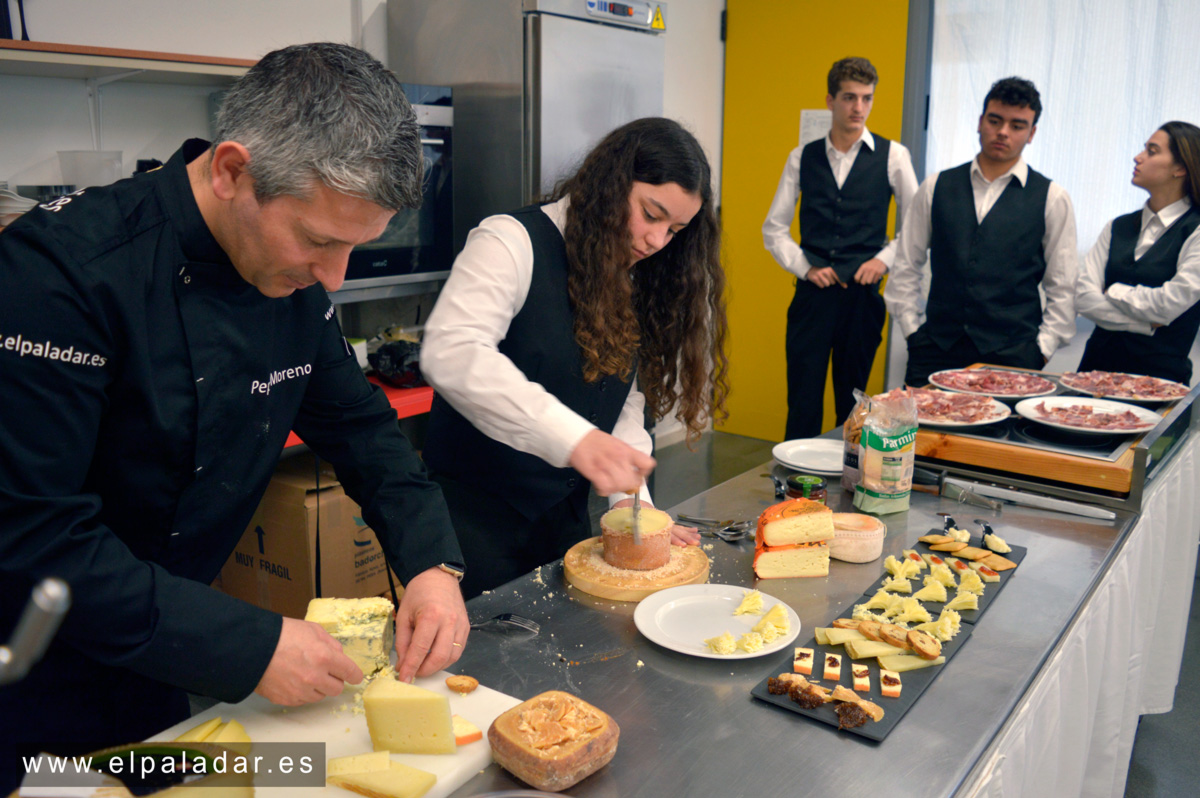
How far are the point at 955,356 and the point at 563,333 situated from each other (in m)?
2.40

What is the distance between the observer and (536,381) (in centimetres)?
182

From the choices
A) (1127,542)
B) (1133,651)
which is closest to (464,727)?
(1127,542)

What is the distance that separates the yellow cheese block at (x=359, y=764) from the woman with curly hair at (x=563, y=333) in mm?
645

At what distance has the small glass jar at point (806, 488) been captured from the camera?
1.94 metres

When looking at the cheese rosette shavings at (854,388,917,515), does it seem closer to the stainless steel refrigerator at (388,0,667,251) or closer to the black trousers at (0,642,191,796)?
the black trousers at (0,642,191,796)

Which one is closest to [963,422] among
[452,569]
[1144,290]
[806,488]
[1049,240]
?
[806,488]

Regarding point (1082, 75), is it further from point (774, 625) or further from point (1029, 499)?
point (774, 625)

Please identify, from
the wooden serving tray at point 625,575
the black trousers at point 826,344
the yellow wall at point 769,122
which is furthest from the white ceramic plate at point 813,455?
the yellow wall at point 769,122

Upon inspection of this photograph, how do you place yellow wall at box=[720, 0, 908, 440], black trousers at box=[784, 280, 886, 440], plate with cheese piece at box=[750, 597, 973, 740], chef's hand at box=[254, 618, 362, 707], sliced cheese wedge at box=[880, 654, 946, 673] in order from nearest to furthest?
1. chef's hand at box=[254, 618, 362, 707]
2. plate with cheese piece at box=[750, 597, 973, 740]
3. sliced cheese wedge at box=[880, 654, 946, 673]
4. black trousers at box=[784, 280, 886, 440]
5. yellow wall at box=[720, 0, 908, 440]

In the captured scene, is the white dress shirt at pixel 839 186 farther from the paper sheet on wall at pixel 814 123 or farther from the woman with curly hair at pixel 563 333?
the woman with curly hair at pixel 563 333

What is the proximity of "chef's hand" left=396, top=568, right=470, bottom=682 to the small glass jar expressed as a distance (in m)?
A: 0.89

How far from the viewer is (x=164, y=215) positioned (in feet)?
3.63

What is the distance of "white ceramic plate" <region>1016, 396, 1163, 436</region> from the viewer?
2152mm

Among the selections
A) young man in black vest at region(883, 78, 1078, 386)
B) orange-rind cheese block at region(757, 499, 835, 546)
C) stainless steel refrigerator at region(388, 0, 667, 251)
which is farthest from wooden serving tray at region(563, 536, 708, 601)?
young man in black vest at region(883, 78, 1078, 386)
